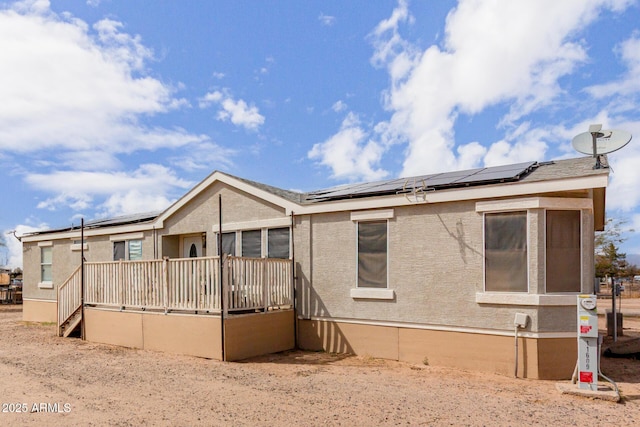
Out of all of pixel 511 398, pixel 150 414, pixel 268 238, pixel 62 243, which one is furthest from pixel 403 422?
pixel 62 243

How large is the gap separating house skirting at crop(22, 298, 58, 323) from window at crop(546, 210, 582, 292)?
1656cm

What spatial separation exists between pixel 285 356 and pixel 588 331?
19.2 ft

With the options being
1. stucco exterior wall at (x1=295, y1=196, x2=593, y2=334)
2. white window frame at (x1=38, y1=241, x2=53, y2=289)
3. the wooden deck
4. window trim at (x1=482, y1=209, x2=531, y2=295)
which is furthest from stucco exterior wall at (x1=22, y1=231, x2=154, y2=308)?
window trim at (x1=482, y1=209, x2=531, y2=295)

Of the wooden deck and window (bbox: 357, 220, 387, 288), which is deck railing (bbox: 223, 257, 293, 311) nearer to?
the wooden deck

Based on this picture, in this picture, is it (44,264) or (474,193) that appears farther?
(44,264)

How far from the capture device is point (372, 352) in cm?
972

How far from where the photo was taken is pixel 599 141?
8844 millimetres

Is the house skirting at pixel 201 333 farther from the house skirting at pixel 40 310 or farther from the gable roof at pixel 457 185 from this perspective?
the house skirting at pixel 40 310

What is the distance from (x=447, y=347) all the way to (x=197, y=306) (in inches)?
207

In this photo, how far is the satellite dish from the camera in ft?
28.1

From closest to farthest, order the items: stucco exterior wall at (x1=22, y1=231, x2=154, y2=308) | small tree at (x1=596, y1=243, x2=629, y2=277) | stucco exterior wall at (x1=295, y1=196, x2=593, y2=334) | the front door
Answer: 1. stucco exterior wall at (x1=295, y1=196, x2=593, y2=334)
2. the front door
3. stucco exterior wall at (x1=22, y1=231, x2=154, y2=308)
4. small tree at (x1=596, y1=243, x2=629, y2=277)

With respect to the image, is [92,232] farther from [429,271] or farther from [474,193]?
[474,193]

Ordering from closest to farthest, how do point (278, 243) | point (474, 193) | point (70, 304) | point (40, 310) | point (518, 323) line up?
point (518, 323)
point (474, 193)
point (278, 243)
point (70, 304)
point (40, 310)

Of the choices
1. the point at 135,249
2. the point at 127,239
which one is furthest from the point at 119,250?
the point at 135,249
